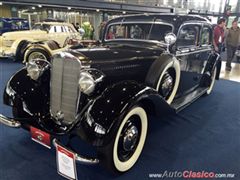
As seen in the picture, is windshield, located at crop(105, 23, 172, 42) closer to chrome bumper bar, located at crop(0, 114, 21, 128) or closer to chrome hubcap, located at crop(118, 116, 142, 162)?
chrome hubcap, located at crop(118, 116, 142, 162)

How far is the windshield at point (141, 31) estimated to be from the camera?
2.88m

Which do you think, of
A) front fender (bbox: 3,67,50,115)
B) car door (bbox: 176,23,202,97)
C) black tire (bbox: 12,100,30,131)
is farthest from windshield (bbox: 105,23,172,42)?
black tire (bbox: 12,100,30,131)

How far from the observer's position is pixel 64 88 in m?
2.04

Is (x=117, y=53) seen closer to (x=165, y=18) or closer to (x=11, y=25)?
(x=165, y=18)

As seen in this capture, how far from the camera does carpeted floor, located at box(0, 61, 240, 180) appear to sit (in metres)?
2.01

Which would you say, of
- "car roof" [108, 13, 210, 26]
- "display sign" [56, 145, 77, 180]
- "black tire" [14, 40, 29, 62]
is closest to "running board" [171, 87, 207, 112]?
"car roof" [108, 13, 210, 26]

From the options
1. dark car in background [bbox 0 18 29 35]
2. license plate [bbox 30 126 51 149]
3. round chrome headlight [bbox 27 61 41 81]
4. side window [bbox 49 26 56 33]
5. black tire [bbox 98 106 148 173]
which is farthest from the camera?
dark car in background [bbox 0 18 29 35]

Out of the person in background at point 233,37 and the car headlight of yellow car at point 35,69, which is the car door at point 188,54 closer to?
the car headlight of yellow car at point 35,69

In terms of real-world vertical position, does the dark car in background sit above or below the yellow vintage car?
above

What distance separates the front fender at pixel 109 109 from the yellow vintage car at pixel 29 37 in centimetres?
568

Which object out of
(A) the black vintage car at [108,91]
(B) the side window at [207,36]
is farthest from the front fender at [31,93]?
(B) the side window at [207,36]

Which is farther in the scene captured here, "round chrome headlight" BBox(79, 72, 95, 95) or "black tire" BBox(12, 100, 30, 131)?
"black tire" BBox(12, 100, 30, 131)

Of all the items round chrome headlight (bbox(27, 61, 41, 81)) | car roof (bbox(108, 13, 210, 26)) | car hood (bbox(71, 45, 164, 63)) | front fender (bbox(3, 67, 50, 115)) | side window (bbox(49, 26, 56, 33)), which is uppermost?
car roof (bbox(108, 13, 210, 26))

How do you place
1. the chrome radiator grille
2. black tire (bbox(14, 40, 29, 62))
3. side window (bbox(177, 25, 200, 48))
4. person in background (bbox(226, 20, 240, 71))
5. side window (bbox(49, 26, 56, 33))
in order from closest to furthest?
the chrome radiator grille, side window (bbox(177, 25, 200, 48)), person in background (bbox(226, 20, 240, 71)), black tire (bbox(14, 40, 29, 62)), side window (bbox(49, 26, 56, 33))
